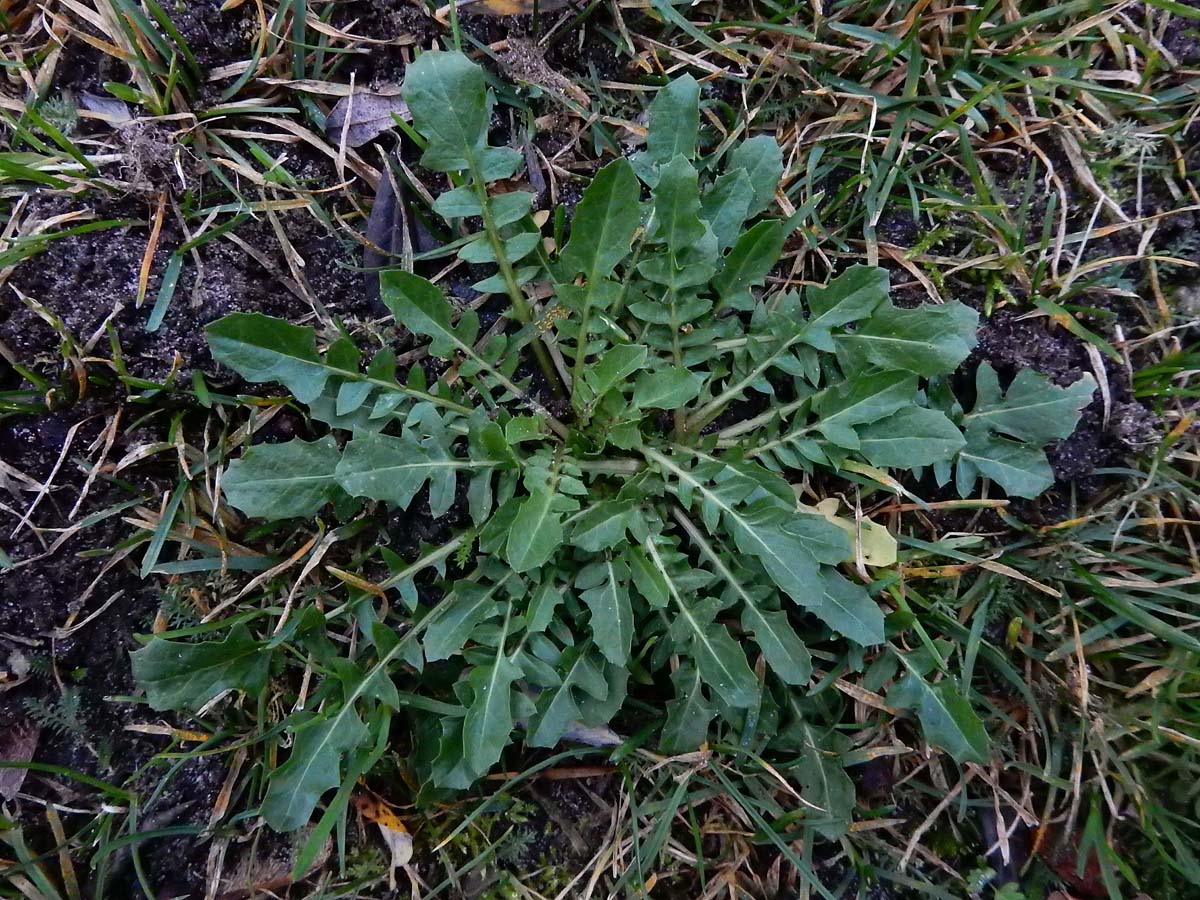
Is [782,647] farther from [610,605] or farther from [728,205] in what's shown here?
[728,205]

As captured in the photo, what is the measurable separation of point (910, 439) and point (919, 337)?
0.28m

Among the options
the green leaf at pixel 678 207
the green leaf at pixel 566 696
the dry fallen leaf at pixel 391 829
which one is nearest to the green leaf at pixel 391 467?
the green leaf at pixel 566 696

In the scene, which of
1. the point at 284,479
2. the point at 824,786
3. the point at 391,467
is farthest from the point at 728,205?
the point at 824,786

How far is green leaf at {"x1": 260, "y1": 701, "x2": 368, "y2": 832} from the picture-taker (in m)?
1.83

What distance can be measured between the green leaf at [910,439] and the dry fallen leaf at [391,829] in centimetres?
160

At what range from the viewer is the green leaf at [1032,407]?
207 centimetres

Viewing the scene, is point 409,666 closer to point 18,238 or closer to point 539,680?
point 539,680

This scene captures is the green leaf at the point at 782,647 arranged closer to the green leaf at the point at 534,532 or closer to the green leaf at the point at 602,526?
the green leaf at the point at 602,526

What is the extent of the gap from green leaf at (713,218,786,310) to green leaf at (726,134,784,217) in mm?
139

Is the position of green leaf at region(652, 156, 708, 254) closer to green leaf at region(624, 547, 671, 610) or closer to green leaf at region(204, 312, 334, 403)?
green leaf at region(624, 547, 671, 610)

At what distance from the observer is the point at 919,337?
203cm

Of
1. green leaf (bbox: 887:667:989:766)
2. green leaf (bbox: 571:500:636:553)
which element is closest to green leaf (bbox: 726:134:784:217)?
green leaf (bbox: 571:500:636:553)

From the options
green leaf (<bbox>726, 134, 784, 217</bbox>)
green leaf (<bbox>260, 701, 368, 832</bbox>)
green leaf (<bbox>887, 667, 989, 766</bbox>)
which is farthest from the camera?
green leaf (<bbox>726, 134, 784, 217</bbox>)

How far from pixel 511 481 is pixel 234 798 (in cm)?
115
